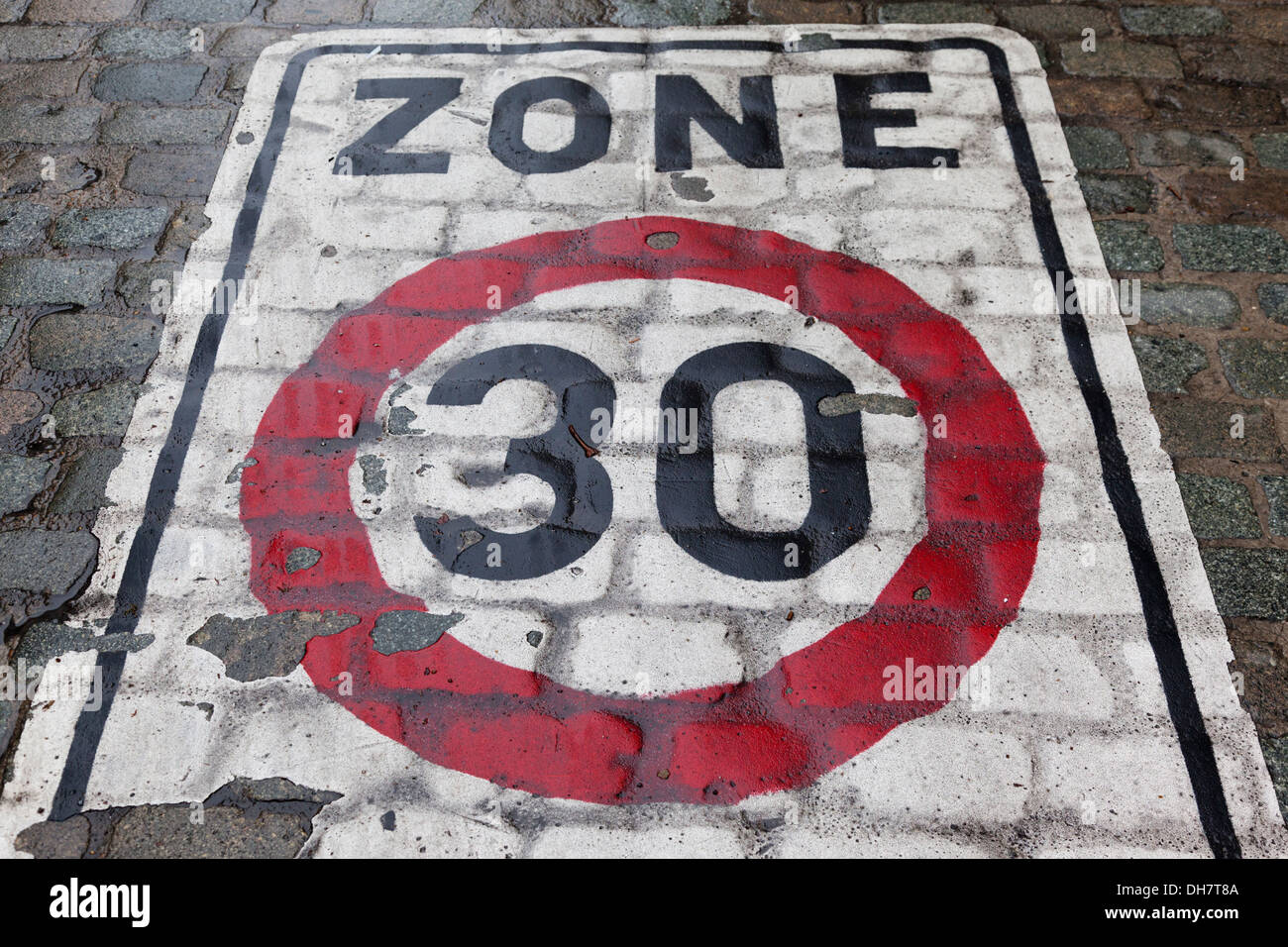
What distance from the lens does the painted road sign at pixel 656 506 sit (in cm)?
214

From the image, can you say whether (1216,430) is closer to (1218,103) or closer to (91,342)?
(1218,103)

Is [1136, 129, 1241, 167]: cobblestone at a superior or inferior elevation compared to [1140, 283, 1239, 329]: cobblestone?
superior

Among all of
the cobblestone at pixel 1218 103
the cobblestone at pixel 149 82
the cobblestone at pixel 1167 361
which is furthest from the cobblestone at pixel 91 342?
the cobblestone at pixel 1218 103

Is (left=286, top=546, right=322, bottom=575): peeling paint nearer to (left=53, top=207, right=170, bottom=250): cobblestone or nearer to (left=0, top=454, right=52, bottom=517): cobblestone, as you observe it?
(left=0, top=454, right=52, bottom=517): cobblestone

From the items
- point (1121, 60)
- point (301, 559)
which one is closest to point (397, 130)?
point (301, 559)

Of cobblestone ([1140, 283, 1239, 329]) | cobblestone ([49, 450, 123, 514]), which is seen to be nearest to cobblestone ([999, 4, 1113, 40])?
cobblestone ([1140, 283, 1239, 329])

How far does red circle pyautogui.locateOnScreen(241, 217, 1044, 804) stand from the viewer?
2178mm

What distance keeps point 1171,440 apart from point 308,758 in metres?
2.30

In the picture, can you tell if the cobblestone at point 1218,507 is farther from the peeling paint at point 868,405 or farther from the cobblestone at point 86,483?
the cobblestone at point 86,483

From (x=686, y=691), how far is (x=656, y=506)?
19.6 inches

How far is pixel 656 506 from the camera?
253cm
